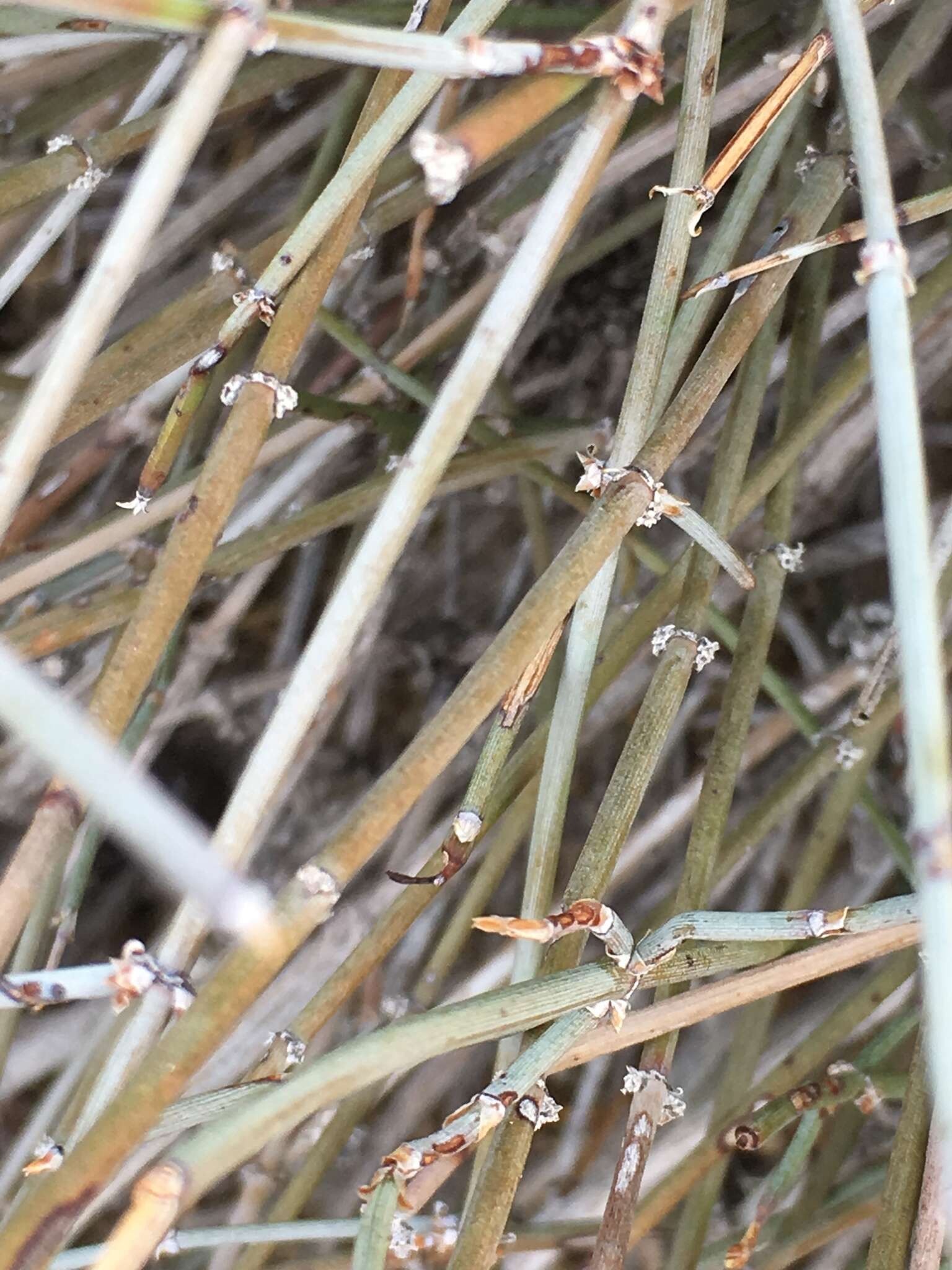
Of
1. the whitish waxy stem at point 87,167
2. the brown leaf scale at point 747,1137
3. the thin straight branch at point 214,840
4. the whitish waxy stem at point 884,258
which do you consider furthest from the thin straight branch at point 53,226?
the brown leaf scale at point 747,1137

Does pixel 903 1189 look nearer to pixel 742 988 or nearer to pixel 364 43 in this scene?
pixel 742 988

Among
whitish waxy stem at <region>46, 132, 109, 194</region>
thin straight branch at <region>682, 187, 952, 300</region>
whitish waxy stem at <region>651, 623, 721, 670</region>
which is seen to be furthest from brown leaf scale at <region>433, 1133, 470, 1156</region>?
whitish waxy stem at <region>46, 132, 109, 194</region>

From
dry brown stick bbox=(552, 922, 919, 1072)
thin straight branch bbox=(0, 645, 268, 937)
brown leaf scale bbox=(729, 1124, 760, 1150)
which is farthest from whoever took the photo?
brown leaf scale bbox=(729, 1124, 760, 1150)

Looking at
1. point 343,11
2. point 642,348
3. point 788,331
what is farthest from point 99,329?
point 788,331

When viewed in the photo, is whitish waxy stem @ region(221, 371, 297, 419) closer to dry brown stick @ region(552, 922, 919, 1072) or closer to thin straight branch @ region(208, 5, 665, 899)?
thin straight branch @ region(208, 5, 665, 899)

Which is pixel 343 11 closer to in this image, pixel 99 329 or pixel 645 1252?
pixel 99 329

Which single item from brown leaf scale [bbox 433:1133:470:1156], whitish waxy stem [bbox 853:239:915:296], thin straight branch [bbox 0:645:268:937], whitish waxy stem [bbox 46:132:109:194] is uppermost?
whitish waxy stem [bbox 46:132:109:194]

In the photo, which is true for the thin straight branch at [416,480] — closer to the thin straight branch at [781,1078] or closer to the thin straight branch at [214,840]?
the thin straight branch at [214,840]

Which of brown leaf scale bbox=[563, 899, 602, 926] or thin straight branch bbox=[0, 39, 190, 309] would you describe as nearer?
brown leaf scale bbox=[563, 899, 602, 926]

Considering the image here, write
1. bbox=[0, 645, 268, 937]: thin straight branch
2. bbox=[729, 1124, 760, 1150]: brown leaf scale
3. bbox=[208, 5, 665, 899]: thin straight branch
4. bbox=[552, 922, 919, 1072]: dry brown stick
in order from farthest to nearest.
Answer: bbox=[729, 1124, 760, 1150]: brown leaf scale → bbox=[552, 922, 919, 1072]: dry brown stick → bbox=[208, 5, 665, 899]: thin straight branch → bbox=[0, 645, 268, 937]: thin straight branch

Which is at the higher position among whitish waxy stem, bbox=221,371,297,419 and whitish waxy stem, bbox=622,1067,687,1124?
whitish waxy stem, bbox=221,371,297,419
